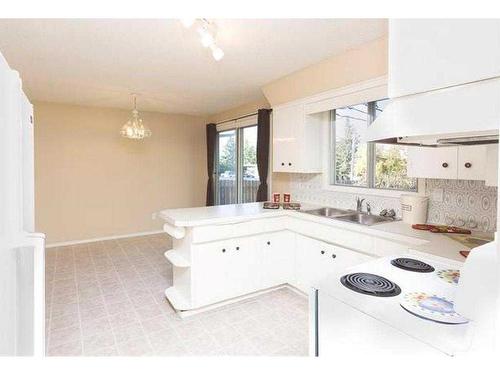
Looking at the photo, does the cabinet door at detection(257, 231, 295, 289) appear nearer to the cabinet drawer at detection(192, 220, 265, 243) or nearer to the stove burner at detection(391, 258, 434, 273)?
the cabinet drawer at detection(192, 220, 265, 243)

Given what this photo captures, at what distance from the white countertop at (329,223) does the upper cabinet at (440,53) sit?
46.6 inches

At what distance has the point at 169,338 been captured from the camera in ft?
Answer: 7.09

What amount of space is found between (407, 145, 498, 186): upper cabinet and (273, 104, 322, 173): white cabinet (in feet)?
3.88

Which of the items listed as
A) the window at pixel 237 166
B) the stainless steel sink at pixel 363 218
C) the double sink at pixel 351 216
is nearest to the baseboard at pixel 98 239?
the window at pixel 237 166

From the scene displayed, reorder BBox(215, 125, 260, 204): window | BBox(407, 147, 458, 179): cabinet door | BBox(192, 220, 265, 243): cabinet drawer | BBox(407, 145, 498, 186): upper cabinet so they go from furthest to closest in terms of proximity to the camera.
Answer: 1. BBox(215, 125, 260, 204): window
2. BBox(192, 220, 265, 243): cabinet drawer
3. BBox(407, 147, 458, 179): cabinet door
4. BBox(407, 145, 498, 186): upper cabinet

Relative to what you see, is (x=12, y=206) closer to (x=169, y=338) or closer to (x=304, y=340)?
(x=169, y=338)

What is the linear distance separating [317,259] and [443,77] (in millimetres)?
2239

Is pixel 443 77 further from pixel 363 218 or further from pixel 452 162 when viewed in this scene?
pixel 363 218

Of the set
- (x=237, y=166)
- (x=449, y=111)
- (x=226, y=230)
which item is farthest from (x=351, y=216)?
(x=237, y=166)

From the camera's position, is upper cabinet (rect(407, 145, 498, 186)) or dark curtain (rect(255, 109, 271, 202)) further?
dark curtain (rect(255, 109, 271, 202))

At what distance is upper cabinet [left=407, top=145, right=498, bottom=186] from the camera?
1808 mm

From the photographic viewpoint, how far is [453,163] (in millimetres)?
1999

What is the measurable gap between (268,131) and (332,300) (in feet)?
10.6

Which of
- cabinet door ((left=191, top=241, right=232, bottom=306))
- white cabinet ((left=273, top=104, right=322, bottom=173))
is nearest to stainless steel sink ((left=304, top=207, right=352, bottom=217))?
white cabinet ((left=273, top=104, right=322, bottom=173))
